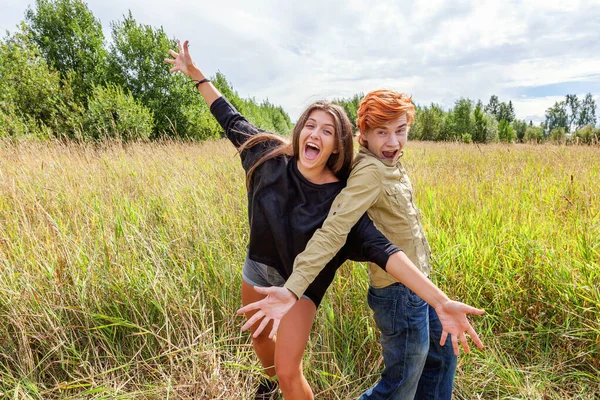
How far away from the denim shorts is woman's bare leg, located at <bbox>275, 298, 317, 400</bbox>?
256 millimetres

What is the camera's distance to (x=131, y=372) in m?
1.85

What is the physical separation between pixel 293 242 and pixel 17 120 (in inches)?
463

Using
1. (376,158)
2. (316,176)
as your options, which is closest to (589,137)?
(376,158)

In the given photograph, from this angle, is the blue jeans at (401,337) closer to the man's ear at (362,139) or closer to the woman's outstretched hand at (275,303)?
the woman's outstretched hand at (275,303)

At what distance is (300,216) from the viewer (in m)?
1.36

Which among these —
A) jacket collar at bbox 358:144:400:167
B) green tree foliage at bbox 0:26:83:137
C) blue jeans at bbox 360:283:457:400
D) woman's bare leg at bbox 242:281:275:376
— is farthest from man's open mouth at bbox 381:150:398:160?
green tree foliage at bbox 0:26:83:137

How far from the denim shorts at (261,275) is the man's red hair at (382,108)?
80 centimetres

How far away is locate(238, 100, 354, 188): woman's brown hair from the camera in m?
1.38

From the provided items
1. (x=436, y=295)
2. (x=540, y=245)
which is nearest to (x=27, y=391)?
(x=436, y=295)

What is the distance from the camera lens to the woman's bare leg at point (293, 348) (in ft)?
4.26

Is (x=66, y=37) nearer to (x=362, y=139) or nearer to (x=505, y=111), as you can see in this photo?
(x=362, y=139)

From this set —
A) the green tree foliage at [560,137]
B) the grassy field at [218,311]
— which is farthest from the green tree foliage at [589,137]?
the grassy field at [218,311]

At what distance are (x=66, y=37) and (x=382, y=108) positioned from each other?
879 inches

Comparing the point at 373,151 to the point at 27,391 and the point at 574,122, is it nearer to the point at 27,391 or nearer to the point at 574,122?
the point at 27,391
